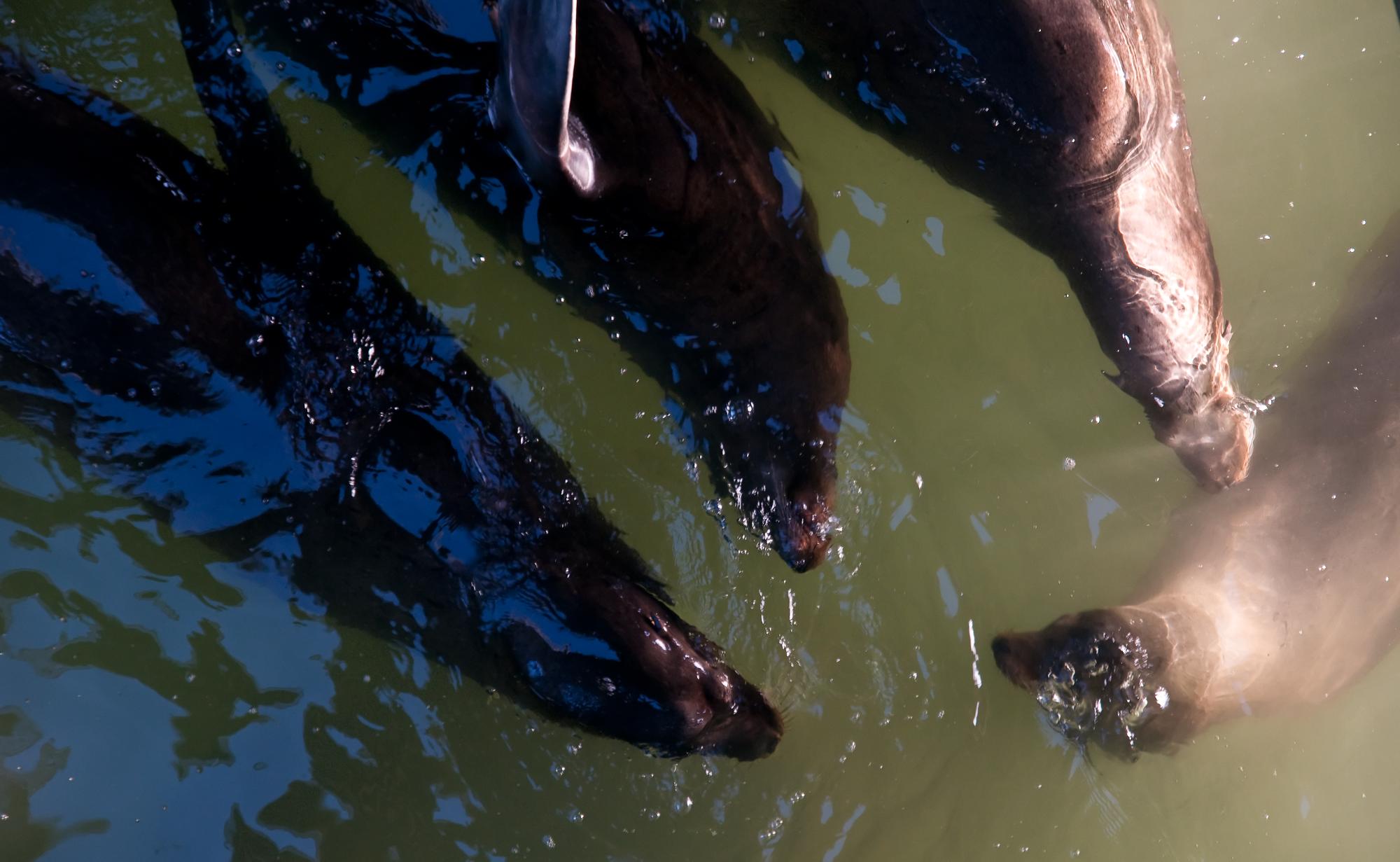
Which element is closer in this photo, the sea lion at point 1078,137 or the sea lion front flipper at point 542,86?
the sea lion front flipper at point 542,86

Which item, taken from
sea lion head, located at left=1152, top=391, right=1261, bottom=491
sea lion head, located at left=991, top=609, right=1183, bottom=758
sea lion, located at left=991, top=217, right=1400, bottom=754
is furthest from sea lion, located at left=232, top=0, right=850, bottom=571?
sea lion, located at left=991, top=217, right=1400, bottom=754

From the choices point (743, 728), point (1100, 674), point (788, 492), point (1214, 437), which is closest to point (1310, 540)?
point (1214, 437)

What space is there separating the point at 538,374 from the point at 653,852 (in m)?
2.14

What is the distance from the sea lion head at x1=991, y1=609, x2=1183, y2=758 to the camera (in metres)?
4.48

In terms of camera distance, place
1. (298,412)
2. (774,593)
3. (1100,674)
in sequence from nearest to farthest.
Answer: (298,412), (774,593), (1100,674)

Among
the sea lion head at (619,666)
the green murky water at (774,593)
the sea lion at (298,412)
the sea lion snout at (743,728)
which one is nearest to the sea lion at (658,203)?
the green murky water at (774,593)

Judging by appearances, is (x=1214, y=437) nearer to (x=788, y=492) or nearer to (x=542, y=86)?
(x=788, y=492)

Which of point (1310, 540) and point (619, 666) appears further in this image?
point (1310, 540)

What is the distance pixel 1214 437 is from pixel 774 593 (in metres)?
2.51

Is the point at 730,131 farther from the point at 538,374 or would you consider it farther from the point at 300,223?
the point at 300,223

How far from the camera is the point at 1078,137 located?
3.99m

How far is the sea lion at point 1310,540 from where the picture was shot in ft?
16.8

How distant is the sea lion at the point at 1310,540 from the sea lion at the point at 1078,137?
536 millimetres

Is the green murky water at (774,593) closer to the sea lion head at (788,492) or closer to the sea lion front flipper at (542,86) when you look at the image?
the sea lion head at (788,492)
